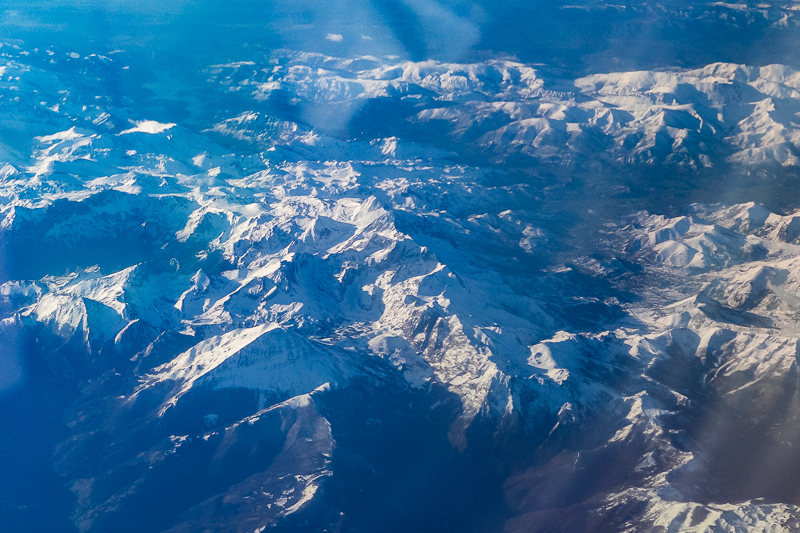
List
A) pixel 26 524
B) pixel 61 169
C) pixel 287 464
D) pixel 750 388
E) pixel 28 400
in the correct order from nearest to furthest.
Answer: pixel 26 524, pixel 287 464, pixel 750 388, pixel 28 400, pixel 61 169

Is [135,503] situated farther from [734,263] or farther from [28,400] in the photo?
[734,263]

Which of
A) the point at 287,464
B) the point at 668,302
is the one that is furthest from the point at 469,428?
the point at 668,302

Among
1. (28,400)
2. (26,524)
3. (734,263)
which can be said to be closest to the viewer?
(26,524)

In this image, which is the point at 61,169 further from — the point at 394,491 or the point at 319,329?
the point at 394,491

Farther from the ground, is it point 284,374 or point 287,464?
point 284,374

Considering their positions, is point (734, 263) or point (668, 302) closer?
point (668, 302)

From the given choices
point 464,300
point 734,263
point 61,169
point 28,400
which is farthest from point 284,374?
point 61,169

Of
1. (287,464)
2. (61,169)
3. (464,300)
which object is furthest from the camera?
(61,169)

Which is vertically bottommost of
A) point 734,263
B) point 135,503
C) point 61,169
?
point 135,503

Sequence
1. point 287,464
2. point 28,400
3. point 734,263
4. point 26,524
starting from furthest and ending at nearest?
point 734,263 < point 28,400 < point 287,464 < point 26,524
